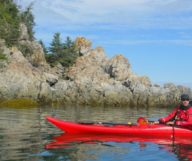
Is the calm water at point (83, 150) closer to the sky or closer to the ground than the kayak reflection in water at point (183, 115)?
closer to the ground

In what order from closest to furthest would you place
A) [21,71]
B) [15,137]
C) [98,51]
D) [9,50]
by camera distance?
[15,137], [21,71], [9,50], [98,51]

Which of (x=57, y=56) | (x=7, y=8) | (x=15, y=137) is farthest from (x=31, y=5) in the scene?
(x=15, y=137)

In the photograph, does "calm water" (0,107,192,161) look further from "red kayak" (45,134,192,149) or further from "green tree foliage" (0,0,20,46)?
"green tree foliage" (0,0,20,46)

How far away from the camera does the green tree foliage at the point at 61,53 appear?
4522 cm

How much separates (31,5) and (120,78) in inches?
565

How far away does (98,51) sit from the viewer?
47.5 metres

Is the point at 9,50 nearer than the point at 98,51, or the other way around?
the point at 9,50

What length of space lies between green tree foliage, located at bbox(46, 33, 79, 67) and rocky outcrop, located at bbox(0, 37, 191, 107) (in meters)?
0.81

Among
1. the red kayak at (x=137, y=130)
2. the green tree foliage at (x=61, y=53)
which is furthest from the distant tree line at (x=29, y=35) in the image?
the red kayak at (x=137, y=130)

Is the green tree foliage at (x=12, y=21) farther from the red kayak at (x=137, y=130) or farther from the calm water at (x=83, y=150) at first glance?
the red kayak at (x=137, y=130)

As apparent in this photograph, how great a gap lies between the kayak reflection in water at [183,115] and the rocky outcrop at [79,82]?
2197cm

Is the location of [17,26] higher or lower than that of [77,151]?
higher

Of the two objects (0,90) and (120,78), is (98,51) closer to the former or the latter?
(120,78)

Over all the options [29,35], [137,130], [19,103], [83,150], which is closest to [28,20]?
[29,35]
